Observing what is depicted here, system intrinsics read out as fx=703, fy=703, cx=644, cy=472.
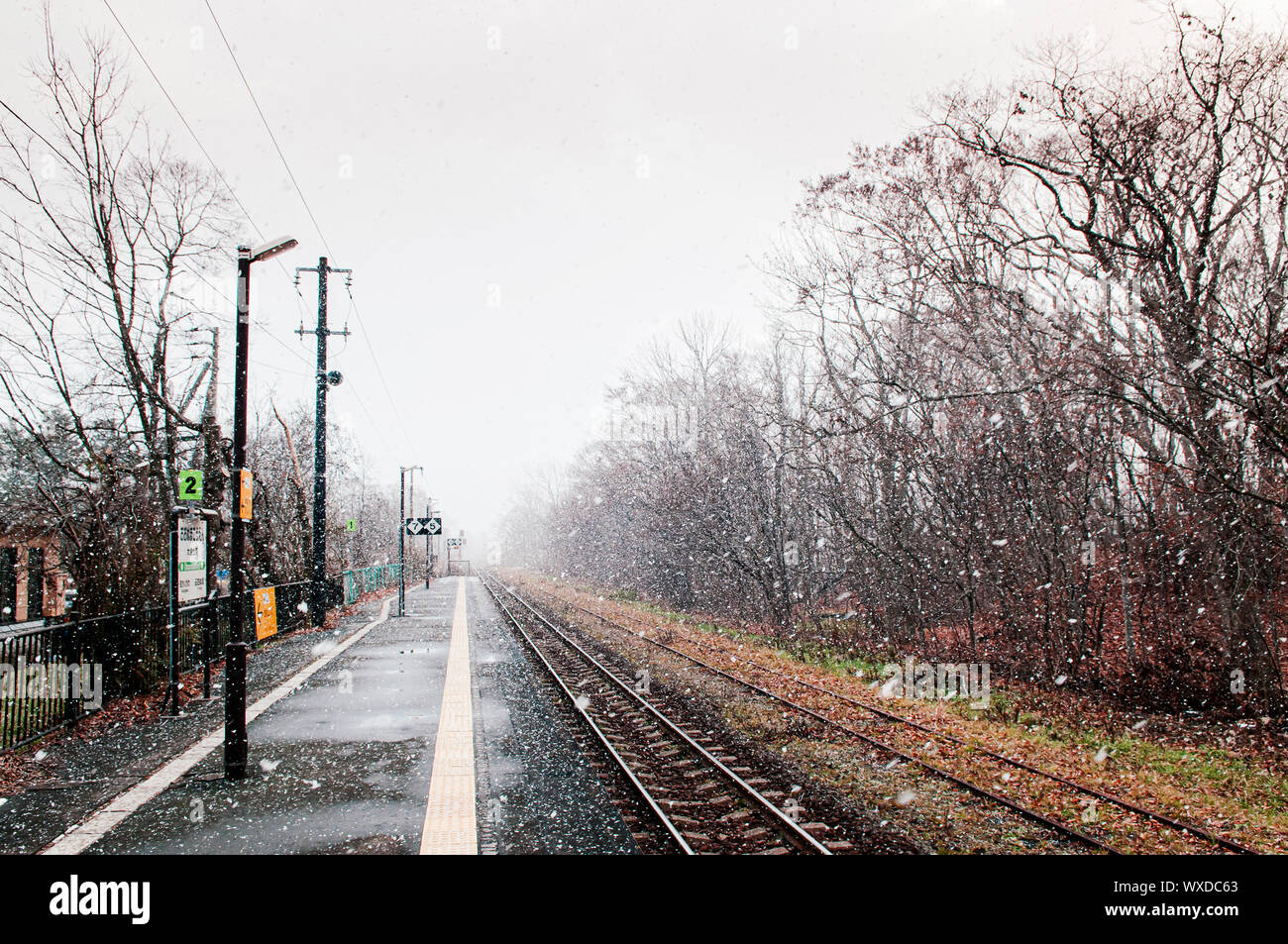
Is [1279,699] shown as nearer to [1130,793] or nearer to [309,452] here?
[1130,793]

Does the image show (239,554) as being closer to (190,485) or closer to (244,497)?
(244,497)

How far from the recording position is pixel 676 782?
686 cm

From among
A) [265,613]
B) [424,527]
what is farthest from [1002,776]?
[424,527]

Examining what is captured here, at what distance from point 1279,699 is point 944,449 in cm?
644

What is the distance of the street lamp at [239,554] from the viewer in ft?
→ 21.3

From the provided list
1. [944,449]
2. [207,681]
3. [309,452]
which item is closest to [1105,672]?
[944,449]

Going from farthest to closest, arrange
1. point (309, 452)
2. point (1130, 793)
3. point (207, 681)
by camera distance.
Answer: point (309, 452) < point (207, 681) < point (1130, 793)

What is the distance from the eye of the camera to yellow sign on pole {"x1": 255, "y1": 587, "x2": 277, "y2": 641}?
48.8 feet

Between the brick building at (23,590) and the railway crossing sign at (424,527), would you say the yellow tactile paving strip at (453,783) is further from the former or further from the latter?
the brick building at (23,590)

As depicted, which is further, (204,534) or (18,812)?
(204,534)

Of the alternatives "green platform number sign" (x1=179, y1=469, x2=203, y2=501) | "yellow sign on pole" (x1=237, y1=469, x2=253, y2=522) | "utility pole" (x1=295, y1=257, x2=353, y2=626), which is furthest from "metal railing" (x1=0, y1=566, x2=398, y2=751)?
"utility pole" (x1=295, y1=257, x2=353, y2=626)

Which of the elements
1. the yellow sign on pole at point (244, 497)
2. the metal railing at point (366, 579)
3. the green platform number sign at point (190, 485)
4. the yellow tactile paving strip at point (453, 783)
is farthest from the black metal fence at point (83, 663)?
the metal railing at point (366, 579)

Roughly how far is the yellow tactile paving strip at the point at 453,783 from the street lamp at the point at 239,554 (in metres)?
1.83
